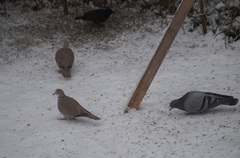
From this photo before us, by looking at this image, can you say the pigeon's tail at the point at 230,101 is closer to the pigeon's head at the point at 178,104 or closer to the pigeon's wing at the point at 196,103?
the pigeon's wing at the point at 196,103

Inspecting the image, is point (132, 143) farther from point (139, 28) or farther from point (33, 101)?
point (139, 28)

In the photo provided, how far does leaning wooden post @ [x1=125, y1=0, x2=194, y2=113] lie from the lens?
17.4ft

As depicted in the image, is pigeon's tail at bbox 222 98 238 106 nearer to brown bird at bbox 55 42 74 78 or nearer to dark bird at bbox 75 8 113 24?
brown bird at bbox 55 42 74 78

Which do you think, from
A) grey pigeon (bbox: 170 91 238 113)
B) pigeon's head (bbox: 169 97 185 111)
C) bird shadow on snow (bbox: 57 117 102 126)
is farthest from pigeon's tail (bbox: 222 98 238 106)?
bird shadow on snow (bbox: 57 117 102 126)

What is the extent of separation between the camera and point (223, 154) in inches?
159

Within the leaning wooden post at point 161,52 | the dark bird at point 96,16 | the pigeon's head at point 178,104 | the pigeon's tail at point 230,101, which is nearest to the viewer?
the pigeon's tail at point 230,101

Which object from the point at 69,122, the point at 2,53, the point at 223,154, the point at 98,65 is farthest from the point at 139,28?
the point at 223,154

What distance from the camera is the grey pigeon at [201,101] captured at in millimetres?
5090

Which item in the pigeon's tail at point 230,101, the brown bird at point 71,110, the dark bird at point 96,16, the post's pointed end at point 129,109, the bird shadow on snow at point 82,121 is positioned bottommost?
the bird shadow on snow at point 82,121

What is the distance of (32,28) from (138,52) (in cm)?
296

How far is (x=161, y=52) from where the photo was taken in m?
5.46

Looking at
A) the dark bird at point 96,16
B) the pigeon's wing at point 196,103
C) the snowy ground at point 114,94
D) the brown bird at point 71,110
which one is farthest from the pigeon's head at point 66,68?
the pigeon's wing at point 196,103

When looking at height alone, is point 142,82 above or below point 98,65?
above

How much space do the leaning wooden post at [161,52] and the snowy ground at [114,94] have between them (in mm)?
236
